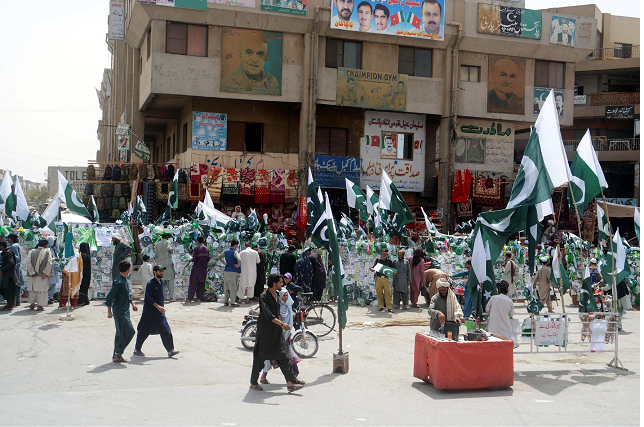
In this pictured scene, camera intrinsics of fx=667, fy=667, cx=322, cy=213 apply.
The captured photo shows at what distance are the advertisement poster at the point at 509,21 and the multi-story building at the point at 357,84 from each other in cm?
7

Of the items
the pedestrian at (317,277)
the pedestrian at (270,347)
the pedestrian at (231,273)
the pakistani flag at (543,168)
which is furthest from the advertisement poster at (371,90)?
the pedestrian at (270,347)

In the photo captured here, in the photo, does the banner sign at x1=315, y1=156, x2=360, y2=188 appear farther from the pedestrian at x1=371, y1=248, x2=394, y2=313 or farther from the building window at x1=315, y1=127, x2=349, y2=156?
the pedestrian at x1=371, y1=248, x2=394, y2=313

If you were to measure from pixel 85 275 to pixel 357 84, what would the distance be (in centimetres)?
1798

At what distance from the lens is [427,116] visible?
32812 mm

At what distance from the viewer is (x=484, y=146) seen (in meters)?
33.4

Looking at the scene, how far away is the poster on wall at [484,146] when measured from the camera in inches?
1293

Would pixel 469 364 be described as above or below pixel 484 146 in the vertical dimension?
below

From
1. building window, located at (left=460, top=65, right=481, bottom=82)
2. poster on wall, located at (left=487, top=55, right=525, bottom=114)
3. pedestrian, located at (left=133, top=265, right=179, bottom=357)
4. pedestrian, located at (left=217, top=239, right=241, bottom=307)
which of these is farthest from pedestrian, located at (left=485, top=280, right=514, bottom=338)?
poster on wall, located at (left=487, top=55, right=525, bottom=114)

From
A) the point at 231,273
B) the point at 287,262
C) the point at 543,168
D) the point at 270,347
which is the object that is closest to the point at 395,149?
the point at 287,262

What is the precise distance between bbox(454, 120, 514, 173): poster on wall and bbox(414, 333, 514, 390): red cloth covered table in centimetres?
2440

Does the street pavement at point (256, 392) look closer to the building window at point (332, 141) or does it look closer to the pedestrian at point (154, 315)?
the pedestrian at point (154, 315)

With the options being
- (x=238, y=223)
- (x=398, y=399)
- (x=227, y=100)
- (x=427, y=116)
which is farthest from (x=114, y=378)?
(x=427, y=116)

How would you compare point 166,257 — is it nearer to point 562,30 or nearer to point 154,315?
point 154,315

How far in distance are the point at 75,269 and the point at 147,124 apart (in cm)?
2522
